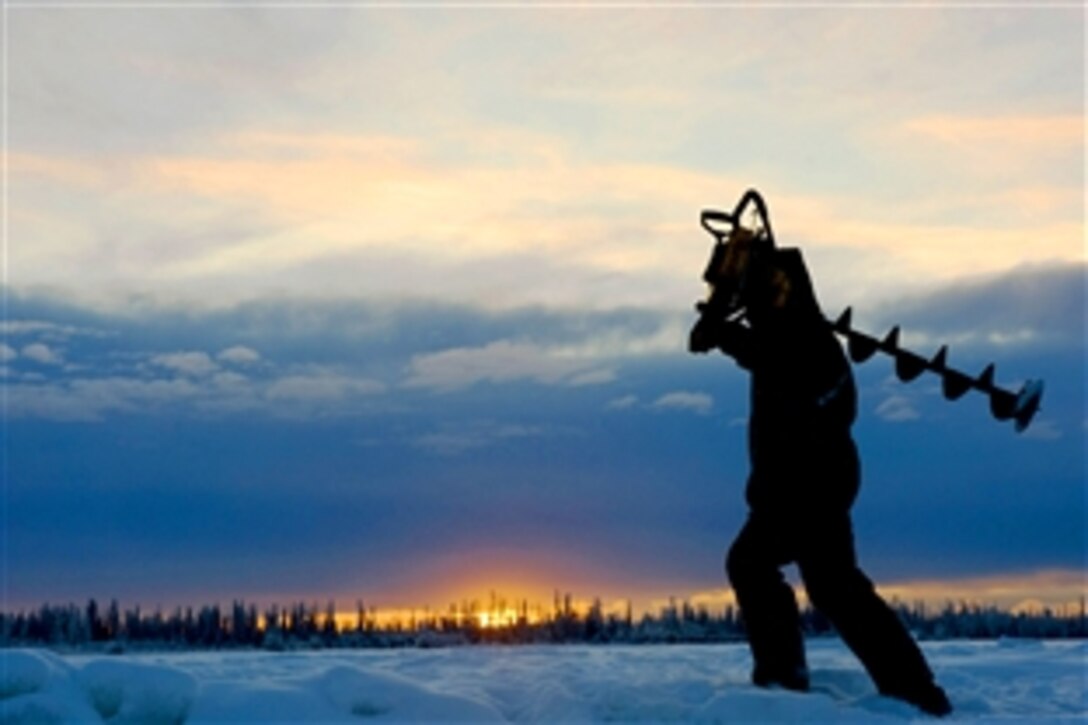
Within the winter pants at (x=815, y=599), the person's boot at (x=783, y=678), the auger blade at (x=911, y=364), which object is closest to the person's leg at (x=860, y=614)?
the winter pants at (x=815, y=599)

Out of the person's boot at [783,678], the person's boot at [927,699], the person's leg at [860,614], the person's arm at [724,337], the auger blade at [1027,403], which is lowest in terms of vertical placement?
the person's boot at [927,699]

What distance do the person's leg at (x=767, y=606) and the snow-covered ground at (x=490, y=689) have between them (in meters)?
0.25

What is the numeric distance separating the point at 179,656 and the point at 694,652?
4984 millimetres

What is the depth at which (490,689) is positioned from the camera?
28.3 feet

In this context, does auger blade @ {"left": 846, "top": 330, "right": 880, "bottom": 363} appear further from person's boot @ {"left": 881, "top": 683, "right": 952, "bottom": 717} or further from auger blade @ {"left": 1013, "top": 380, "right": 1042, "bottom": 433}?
person's boot @ {"left": 881, "top": 683, "right": 952, "bottom": 717}

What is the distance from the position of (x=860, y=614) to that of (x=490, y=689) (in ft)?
8.55

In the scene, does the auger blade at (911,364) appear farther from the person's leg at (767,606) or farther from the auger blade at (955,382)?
the person's leg at (767,606)

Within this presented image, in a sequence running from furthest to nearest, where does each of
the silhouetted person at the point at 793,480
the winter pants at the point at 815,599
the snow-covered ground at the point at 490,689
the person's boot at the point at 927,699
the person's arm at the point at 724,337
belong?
1. the person's arm at the point at 724,337
2. the silhouetted person at the point at 793,480
3. the winter pants at the point at 815,599
4. the person's boot at the point at 927,699
5. the snow-covered ground at the point at 490,689

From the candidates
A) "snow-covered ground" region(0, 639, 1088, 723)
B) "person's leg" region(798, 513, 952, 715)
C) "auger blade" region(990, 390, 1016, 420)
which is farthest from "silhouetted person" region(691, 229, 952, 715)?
"auger blade" region(990, 390, 1016, 420)

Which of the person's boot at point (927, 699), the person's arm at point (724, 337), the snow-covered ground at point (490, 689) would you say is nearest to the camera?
the snow-covered ground at point (490, 689)

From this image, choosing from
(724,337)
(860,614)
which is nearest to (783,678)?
(860,614)

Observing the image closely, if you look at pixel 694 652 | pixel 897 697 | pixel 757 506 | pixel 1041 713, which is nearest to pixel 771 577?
pixel 757 506

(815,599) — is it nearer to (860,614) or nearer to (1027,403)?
(860,614)

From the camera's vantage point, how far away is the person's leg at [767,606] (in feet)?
30.9
